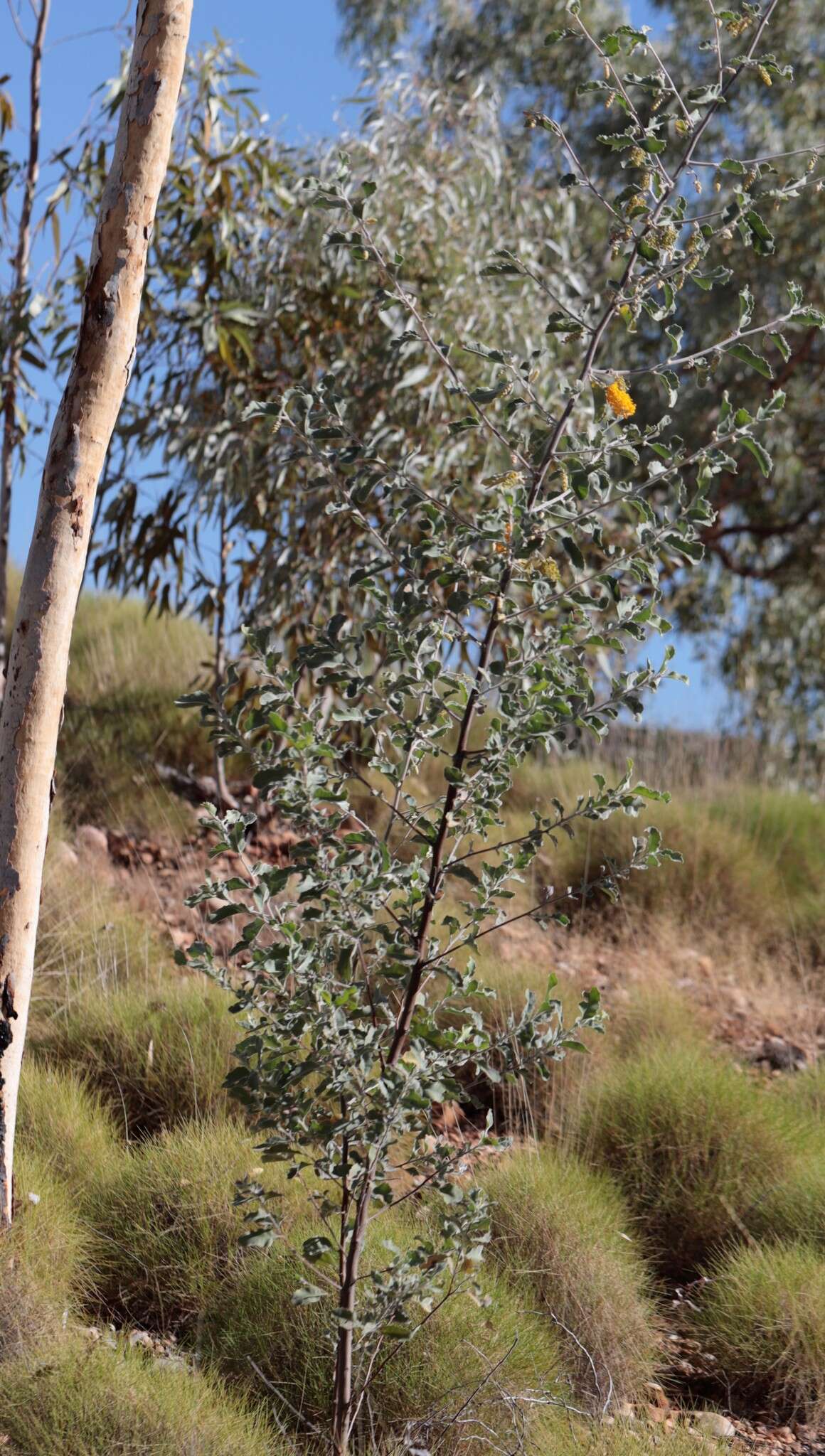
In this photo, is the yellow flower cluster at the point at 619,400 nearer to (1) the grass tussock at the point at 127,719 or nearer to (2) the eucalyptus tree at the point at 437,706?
(2) the eucalyptus tree at the point at 437,706

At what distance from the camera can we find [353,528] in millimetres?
6246

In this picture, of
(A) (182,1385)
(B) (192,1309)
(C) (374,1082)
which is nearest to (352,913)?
(C) (374,1082)

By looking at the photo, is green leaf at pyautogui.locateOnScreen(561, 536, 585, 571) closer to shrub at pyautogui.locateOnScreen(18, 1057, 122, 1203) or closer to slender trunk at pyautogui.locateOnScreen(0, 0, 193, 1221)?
slender trunk at pyautogui.locateOnScreen(0, 0, 193, 1221)

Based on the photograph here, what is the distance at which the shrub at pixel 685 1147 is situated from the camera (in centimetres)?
369

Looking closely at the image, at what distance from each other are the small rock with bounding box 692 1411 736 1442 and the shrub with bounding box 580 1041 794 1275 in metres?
0.60

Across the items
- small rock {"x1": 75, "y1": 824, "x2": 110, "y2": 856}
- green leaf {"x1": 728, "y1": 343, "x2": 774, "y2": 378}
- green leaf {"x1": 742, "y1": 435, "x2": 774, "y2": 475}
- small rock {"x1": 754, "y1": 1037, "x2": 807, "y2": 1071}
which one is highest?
green leaf {"x1": 728, "y1": 343, "x2": 774, "y2": 378}

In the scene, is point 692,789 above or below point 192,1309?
above

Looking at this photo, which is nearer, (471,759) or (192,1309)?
(471,759)

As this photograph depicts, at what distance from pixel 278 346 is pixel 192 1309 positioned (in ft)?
15.7

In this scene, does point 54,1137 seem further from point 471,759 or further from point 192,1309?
point 471,759

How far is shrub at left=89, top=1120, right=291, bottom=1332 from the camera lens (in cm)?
301

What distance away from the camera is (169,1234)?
308cm

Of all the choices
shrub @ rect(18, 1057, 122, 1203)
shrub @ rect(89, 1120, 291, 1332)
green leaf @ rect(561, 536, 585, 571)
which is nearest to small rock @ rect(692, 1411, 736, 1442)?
shrub @ rect(89, 1120, 291, 1332)

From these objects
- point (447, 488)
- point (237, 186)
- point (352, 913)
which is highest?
point (237, 186)
